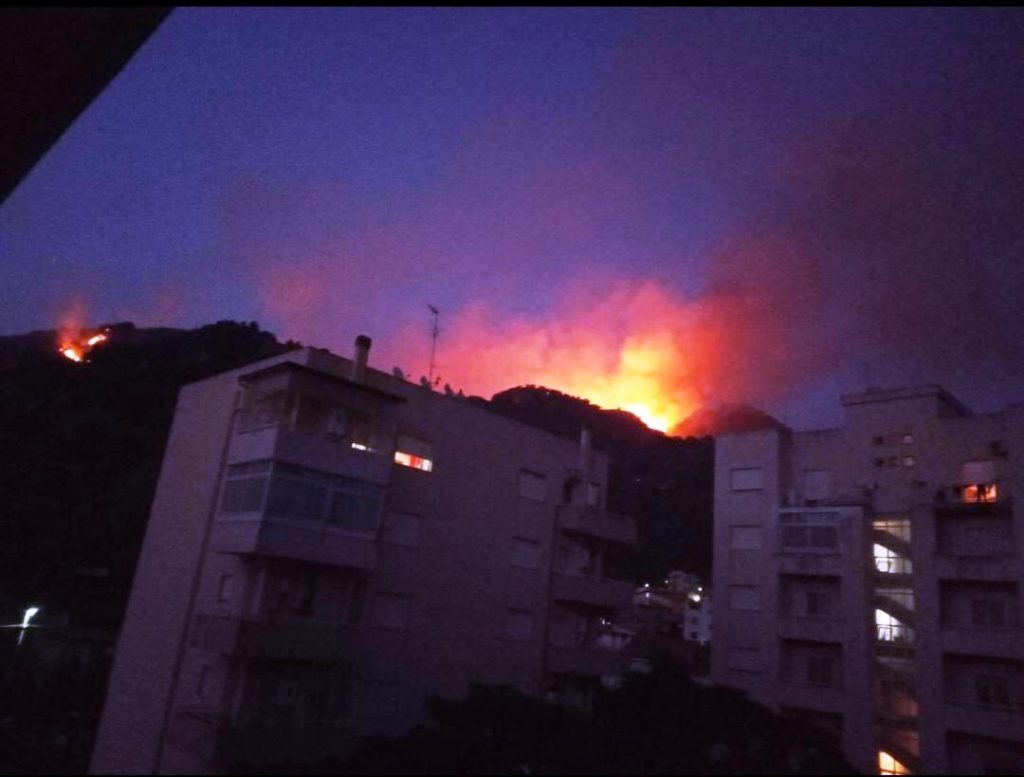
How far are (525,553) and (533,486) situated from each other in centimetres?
248

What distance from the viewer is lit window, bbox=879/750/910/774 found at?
29638 mm

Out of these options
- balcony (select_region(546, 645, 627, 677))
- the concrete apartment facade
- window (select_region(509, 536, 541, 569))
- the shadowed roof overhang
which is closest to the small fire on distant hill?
the concrete apartment facade

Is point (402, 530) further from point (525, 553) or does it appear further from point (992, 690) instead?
point (992, 690)

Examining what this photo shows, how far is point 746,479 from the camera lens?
3697 centimetres

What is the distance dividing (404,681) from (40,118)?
23.0m

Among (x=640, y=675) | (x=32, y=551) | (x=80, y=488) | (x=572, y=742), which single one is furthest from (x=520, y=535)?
(x=80, y=488)

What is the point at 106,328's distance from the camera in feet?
346

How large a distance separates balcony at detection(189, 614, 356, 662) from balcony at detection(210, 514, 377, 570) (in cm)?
164

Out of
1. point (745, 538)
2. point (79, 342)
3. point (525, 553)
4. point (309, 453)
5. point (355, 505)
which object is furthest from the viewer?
point (79, 342)

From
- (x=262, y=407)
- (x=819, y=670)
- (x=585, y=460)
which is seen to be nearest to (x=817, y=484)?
(x=819, y=670)

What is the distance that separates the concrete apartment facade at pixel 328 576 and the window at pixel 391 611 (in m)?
0.05

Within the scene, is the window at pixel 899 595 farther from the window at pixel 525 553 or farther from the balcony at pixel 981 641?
the window at pixel 525 553

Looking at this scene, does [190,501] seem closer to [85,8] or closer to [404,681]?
[404,681]

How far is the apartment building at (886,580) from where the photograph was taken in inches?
1120
